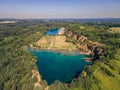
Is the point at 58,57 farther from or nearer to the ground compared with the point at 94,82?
nearer to the ground

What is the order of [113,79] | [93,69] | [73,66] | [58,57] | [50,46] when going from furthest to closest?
[50,46] < [58,57] < [73,66] < [93,69] < [113,79]

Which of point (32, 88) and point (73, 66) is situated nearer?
point (32, 88)

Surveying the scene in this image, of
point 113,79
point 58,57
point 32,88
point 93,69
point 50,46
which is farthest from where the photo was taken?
point 50,46

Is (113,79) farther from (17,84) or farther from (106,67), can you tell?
(17,84)

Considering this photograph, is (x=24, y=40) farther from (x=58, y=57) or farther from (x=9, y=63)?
(x=9, y=63)

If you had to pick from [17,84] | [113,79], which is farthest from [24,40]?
[113,79]

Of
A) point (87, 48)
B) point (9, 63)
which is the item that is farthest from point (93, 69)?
point (87, 48)

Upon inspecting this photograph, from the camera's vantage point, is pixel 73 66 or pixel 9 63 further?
pixel 73 66
